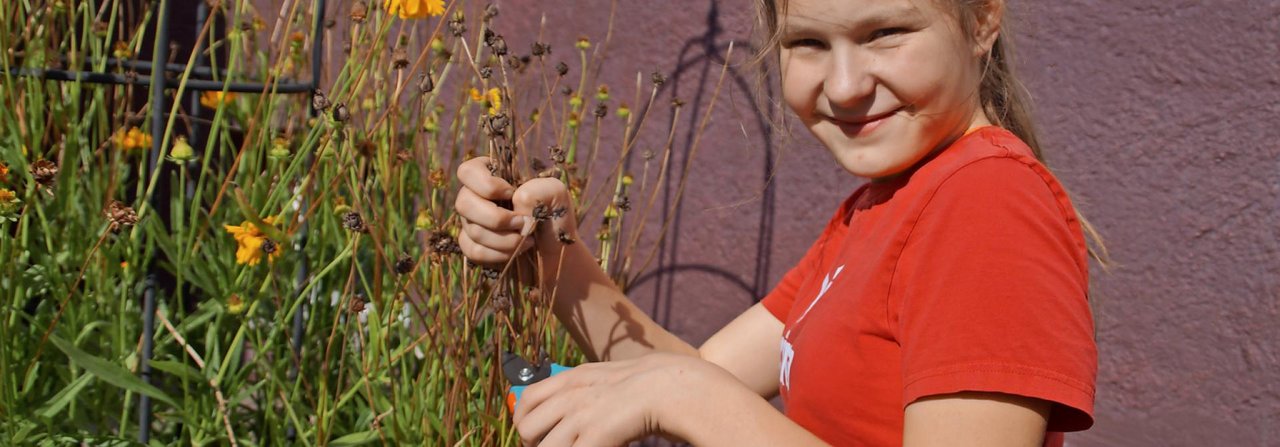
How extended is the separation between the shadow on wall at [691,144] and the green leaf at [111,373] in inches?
44.0

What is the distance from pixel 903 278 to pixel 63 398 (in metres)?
1.18

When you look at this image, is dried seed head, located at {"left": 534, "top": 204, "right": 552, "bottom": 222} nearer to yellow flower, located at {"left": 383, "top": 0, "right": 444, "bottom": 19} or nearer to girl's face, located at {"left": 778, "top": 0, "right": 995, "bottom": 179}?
girl's face, located at {"left": 778, "top": 0, "right": 995, "bottom": 179}

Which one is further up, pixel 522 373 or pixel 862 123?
pixel 862 123

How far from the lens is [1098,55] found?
210 cm

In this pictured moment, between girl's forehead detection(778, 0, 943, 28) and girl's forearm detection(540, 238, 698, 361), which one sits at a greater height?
girl's forehead detection(778, 0, 943, 28)

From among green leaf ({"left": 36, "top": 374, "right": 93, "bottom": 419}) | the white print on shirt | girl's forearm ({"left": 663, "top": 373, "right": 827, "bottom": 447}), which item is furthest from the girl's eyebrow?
green leaf ({"left": 36, "top": 374, "right": 93, "bottom": 419})

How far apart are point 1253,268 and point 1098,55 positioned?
0.42 meters

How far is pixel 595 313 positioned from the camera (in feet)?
5.02

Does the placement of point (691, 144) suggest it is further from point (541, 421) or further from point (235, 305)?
point (541, 421)

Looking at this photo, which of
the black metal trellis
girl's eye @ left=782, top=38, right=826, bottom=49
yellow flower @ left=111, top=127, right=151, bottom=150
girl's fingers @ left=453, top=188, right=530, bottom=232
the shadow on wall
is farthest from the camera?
the shadow on wall

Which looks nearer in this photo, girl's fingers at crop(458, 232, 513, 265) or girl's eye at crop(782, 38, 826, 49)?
girl's eye at crop(782, 38, 826, 49)

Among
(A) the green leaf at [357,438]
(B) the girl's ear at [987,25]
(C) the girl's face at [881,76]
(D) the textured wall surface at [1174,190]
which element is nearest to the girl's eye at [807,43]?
(C) the girl's face at [881,76]

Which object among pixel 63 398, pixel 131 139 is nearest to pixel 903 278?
pixel 63 398

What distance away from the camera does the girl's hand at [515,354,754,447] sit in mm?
1105
